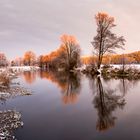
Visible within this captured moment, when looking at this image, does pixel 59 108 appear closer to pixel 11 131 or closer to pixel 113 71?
pixel 11 131

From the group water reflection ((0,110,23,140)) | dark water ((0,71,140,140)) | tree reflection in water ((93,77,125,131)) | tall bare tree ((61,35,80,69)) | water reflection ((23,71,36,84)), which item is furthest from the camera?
tall bare tree ((61,35,80,69))

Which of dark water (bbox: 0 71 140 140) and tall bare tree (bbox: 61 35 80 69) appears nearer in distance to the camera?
dark water (bbox: 0 71 140 140)

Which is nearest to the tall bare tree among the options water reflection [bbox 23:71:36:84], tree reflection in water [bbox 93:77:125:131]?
water reflection [bbox 23:71:36:84]

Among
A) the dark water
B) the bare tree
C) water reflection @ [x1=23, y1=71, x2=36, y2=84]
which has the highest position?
the bare tree

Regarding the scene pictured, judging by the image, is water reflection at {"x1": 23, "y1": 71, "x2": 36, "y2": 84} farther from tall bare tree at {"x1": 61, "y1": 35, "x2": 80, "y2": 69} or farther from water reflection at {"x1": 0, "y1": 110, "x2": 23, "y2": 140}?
water reflection at {"x1": 0, "y1": 110, "x2": 23, "y2": 140}

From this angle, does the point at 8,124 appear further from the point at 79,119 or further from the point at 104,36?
the point at 104,36

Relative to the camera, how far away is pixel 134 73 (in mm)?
38312

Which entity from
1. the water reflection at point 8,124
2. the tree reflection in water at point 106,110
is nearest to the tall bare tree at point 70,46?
the tree reflection in water at point 106,110

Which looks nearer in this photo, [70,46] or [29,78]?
[29,78]

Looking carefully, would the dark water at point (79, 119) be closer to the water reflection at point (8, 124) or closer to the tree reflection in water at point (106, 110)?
the tree reflection in water at point (106, 110)

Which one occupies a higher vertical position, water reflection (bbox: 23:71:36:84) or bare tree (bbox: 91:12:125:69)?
bare tree (bbox: 91:12:125:69)

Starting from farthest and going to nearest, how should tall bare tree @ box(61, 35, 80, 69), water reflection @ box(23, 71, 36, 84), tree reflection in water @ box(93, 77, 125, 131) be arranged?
tall bare tree @ box(61, 35, 80, 69)
water reflection @ box(23, 71, 36, 84)
tree reflection in water @ box(93, 77, 125, 131)

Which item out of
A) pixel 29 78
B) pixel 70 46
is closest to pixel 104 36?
pixel 29 78

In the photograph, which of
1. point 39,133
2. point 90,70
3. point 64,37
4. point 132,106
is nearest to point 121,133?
point 39,133
